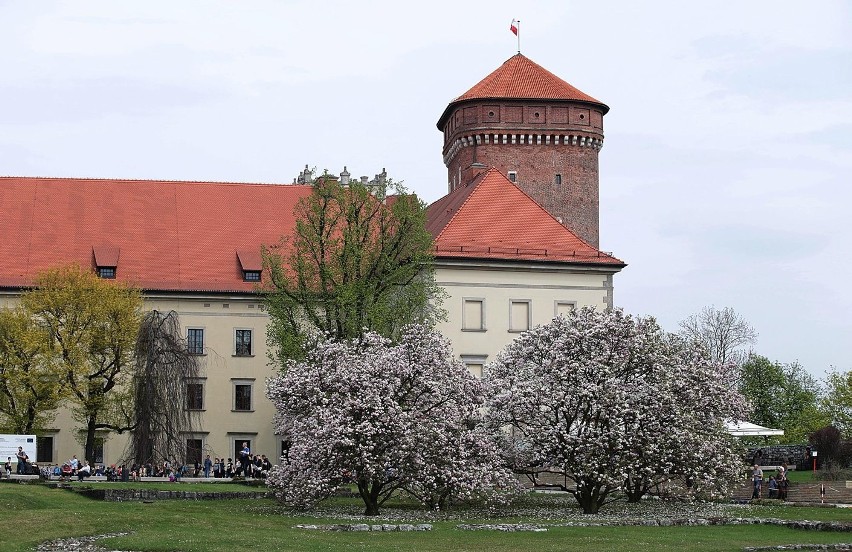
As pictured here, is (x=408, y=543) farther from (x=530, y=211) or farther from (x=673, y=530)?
(x=530, y=211)

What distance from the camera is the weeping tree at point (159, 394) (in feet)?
172

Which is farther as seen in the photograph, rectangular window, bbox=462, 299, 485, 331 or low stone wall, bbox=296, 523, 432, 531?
rectangular window, bbox=462, 299, 485, 331

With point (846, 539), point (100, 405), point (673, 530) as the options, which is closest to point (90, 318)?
point (100, 405)

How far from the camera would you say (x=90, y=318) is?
63.8 meters

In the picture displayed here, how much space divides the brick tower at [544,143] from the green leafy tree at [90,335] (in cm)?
2341

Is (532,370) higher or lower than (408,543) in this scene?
higher

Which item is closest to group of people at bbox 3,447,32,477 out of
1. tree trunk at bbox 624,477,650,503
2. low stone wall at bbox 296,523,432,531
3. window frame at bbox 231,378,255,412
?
window frame at bbox 231,378,255,412

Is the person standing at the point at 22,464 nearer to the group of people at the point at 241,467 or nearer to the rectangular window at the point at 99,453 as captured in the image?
the group of people at the point at 241,467

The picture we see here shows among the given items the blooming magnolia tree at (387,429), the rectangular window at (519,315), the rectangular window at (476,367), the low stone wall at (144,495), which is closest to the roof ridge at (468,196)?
the rectangular window at (519,315)

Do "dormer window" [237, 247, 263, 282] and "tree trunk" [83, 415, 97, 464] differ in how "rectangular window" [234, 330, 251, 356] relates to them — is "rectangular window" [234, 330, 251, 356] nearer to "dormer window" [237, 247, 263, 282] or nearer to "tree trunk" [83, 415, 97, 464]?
"dormer window" [237, 247, 263, 282]

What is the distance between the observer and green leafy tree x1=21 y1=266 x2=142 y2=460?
62.8 m

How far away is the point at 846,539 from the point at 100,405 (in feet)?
123

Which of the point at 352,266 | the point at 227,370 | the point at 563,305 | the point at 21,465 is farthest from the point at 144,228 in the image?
the point at 563,305

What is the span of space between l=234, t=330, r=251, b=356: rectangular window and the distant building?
0.05m
